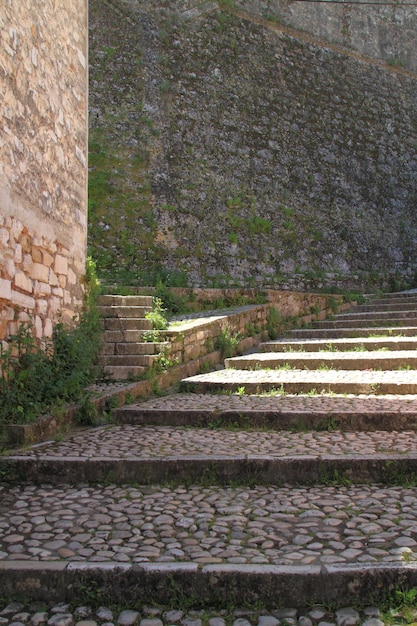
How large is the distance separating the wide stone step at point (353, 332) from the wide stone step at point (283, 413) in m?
3.27

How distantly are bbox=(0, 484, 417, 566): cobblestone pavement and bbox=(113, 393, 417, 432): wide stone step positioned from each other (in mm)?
1214

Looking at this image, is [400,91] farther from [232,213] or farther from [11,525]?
[11,525]

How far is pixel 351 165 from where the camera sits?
47.0 ft

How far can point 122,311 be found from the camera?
6.96 meters

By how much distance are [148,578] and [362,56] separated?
1582 cm

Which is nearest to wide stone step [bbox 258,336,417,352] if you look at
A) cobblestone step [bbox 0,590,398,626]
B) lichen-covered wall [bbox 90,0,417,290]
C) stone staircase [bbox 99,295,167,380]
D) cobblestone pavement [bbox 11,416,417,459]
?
stone staircase [bbox 99,295,167,380]

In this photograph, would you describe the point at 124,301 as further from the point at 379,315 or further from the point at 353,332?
the point at 379,315

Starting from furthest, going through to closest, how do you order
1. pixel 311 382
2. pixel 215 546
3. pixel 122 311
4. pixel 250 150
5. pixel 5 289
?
pixel 250 150 < pixel 122 311 < pixel 311 382 < pixel 5 289 < pixel 215 546

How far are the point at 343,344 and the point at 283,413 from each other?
11.5ft

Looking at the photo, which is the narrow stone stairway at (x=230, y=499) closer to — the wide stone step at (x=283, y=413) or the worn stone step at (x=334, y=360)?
the wide stone step at (x=283, y=413)

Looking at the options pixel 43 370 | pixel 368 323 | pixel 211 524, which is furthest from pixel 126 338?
pixel 368 323

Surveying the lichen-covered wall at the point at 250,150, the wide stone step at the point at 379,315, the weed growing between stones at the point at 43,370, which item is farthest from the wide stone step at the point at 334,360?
the lichen-covered wall at the point at 250,150

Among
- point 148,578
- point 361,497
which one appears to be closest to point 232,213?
point 361,497

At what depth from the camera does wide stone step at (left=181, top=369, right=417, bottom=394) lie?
564 cm
